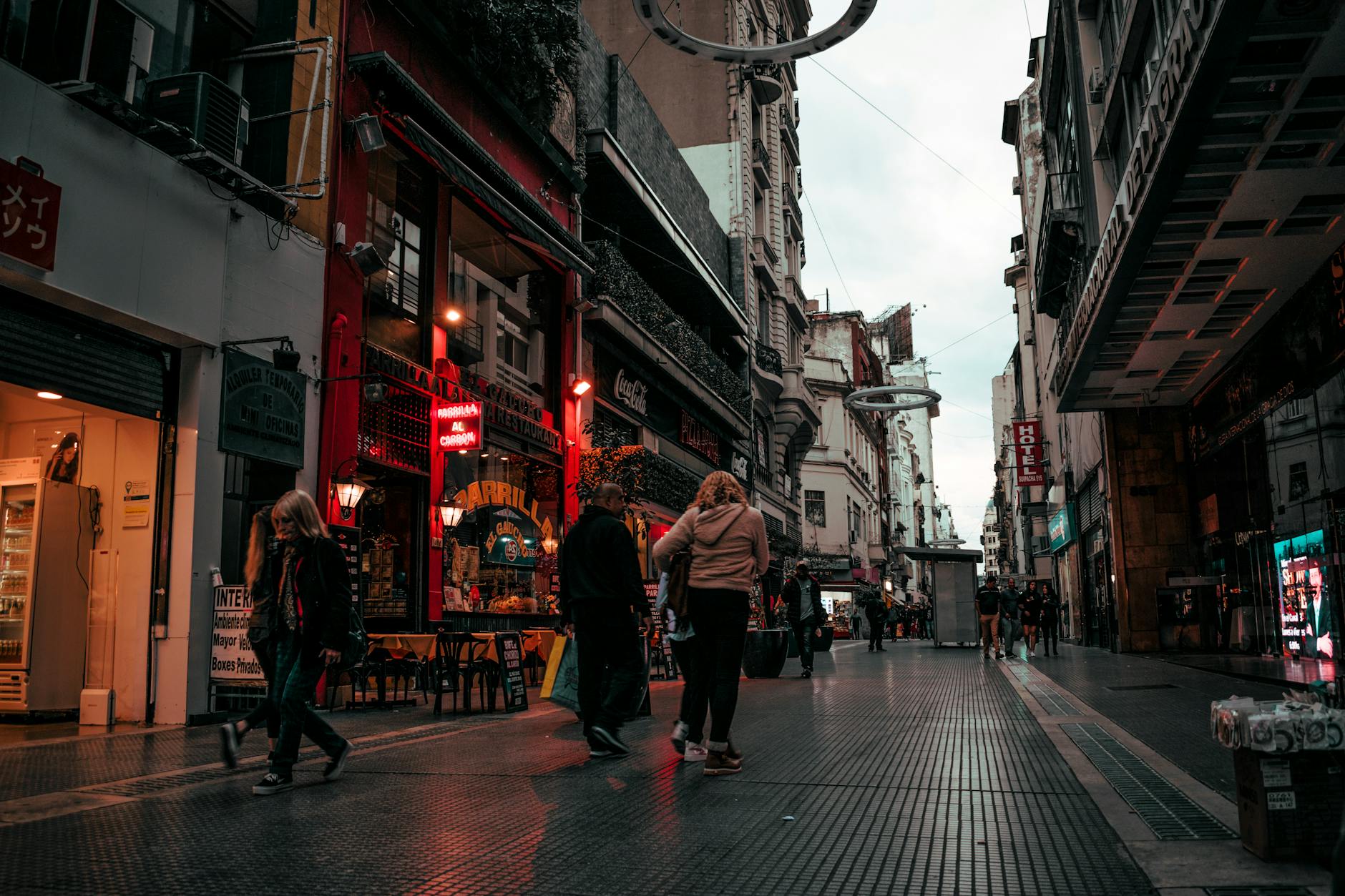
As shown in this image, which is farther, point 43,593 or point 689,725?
point 43,593

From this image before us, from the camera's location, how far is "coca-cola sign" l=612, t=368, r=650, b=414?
22.9 meters

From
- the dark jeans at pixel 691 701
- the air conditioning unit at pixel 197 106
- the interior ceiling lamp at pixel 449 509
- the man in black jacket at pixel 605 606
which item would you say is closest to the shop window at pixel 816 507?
the interior ceiling lamp at pixel 449 509

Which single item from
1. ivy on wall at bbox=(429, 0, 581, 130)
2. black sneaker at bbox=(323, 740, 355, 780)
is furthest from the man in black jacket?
ivy on wall at bbox=(429, 0, 581, 130)

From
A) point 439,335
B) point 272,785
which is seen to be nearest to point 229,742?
point 272,785

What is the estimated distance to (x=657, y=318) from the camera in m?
24.6

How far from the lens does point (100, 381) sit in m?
9.66

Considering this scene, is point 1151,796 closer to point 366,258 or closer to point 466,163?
point 366,258

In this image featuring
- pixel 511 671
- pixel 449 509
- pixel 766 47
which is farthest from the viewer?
pixel 449 509

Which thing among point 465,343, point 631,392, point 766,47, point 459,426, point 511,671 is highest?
point 766,47

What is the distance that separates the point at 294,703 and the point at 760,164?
3424cm

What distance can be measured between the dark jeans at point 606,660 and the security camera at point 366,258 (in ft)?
23.5

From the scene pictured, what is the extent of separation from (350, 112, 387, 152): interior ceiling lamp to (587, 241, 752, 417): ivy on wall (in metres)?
7.82

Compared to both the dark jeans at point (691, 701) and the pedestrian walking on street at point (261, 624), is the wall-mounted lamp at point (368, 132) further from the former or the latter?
the dark jeans at point (691, 701)

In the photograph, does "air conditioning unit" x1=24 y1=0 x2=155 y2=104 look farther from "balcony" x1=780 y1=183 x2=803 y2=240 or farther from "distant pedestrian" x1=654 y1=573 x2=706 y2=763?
"balcony" x1=780 y1=183 x2=803 y2=240
